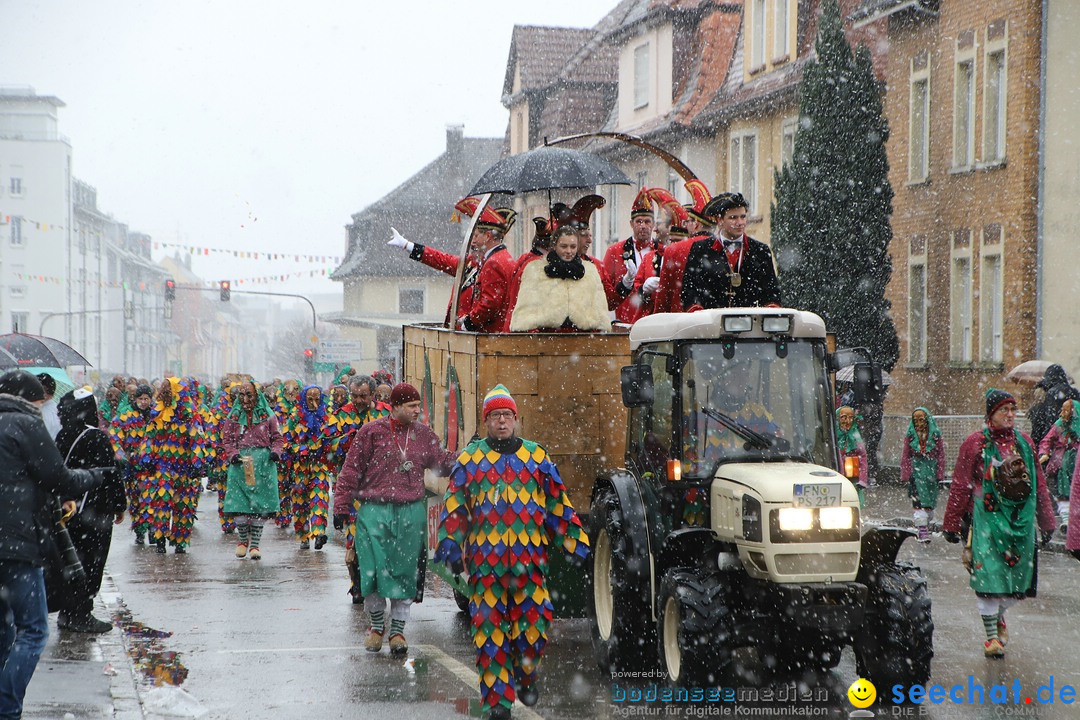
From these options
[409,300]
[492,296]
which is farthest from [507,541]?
[409,300]

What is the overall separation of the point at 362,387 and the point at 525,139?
3427cm

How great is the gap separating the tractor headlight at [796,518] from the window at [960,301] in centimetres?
1870

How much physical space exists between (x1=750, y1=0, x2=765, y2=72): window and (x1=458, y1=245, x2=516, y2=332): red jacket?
Answer: 75.9 feet

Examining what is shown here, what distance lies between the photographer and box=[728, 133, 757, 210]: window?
33812mm

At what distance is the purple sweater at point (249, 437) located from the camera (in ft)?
56.0

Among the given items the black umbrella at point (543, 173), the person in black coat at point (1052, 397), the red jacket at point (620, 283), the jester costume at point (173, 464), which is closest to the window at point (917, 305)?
the person in black coat at point (1052, 397)

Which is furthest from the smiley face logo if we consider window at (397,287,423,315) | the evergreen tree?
window at (397,287,423,315)

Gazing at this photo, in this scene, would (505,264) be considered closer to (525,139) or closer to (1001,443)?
(1001,443)

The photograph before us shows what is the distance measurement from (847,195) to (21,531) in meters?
21.2

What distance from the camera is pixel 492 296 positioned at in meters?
11.3

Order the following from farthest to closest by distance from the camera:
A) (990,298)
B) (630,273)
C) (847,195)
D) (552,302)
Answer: (847,195), (990,298), (630,273), (552,302)

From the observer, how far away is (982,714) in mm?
8016

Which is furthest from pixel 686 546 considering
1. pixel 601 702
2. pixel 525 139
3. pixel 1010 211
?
pixel 525 139

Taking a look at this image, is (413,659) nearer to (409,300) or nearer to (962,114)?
(962,114)
